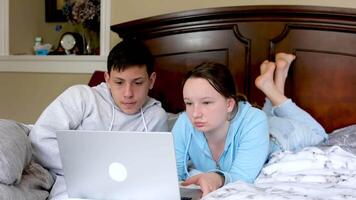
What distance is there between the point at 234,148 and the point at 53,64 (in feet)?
4.71

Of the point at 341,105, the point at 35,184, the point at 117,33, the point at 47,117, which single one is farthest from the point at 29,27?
the point at 341,105

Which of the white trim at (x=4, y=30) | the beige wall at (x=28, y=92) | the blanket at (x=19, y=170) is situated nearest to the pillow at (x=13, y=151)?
the blanket at (x=19, y=170)

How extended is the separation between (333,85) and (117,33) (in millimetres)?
1068

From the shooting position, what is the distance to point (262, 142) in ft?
4.85

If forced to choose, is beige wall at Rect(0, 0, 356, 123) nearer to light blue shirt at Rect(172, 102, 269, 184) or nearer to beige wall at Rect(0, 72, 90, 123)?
beige wall at Rect(0, 72, 90, 123)

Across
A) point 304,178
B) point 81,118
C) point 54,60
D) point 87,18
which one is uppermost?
point 87,18

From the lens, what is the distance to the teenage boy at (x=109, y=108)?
5.07ft

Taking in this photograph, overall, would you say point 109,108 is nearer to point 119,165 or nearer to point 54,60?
point 119,165

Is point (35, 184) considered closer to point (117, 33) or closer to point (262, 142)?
point (262, 142)

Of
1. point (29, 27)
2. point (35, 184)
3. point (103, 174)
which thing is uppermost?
Result: point (29, 27)

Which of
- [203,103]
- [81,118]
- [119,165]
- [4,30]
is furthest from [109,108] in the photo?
[4,30]

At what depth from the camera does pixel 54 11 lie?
296cm

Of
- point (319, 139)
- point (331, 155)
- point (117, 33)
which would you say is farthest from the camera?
point (117, 33)

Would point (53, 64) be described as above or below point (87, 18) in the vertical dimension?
below
